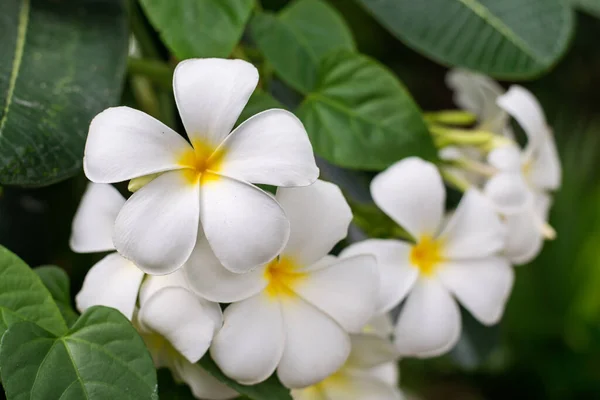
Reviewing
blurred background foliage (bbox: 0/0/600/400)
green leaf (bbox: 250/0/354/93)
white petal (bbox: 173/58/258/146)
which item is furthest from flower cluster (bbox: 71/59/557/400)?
blurred background foliage (bbox: 0/0/600/400)

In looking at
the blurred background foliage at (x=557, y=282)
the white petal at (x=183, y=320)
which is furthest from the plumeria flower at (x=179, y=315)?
the blurred background foliage at (x=557, y=282)

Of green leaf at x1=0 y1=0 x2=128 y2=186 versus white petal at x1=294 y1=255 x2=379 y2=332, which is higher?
green leaf at x1=0 y1=0 x2=128 y2=186

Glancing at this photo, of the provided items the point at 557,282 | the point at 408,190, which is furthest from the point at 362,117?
the point at 557,282

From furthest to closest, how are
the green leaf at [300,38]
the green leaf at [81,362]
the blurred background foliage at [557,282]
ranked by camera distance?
the blurred background foliage at [557,282] < the green leaf at [300,38] < the green leaf at [81,362]

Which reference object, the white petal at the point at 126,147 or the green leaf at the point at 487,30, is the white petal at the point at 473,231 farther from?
the white petal at the point at 126,147

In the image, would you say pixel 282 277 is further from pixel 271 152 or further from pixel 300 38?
pixel 300 38

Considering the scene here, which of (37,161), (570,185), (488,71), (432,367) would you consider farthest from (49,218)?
(570,185)

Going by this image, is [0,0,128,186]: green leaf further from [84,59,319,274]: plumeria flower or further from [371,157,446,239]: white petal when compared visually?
[371,157,446,239]: white petal
